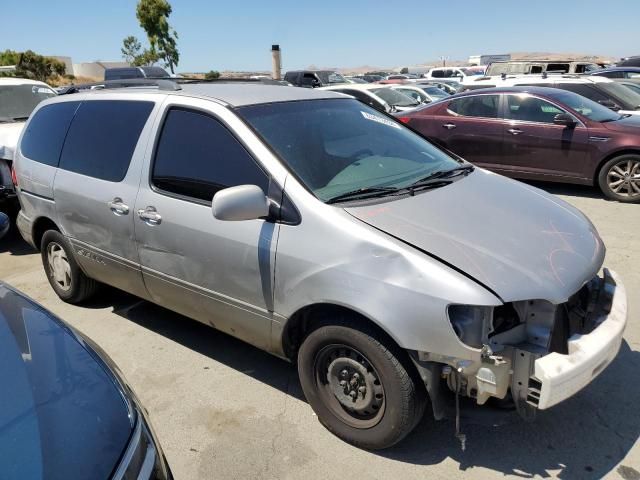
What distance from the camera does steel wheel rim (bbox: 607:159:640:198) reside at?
23.0 ft

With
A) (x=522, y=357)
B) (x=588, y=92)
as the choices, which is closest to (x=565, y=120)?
(x=588, y=92)

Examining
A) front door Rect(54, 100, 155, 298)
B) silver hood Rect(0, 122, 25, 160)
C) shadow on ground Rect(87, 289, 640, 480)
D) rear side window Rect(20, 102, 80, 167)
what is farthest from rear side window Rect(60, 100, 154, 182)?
silver hood Rect(0, 122, 25, 160)

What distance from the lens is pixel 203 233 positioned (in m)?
2.97

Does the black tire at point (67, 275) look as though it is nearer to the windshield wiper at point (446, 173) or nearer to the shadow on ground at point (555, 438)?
the shadow on ground at point (555, 438)

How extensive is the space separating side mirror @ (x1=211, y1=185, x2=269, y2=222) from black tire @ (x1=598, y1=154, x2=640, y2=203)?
246 inches

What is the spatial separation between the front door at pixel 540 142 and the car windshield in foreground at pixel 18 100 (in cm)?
721

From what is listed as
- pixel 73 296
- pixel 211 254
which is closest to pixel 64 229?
pixel 73 296

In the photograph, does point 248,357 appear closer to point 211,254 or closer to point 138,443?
point 211,254

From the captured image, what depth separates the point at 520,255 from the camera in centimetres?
242

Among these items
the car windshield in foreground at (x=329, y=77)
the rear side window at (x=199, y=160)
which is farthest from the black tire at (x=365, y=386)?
the car windshield in foreground at (x=329, y=77)

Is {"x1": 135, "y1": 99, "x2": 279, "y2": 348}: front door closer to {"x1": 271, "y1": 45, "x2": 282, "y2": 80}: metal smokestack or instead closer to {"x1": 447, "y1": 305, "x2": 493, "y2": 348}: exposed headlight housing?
{"x1": 447, "y1": 305, "x2": 493, "y2": 348}: exposed headlight housing

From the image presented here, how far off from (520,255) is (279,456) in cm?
155

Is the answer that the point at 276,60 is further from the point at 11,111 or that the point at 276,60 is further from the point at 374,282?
the point at 374,282

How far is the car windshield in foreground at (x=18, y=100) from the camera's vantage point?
7648 millimetres
